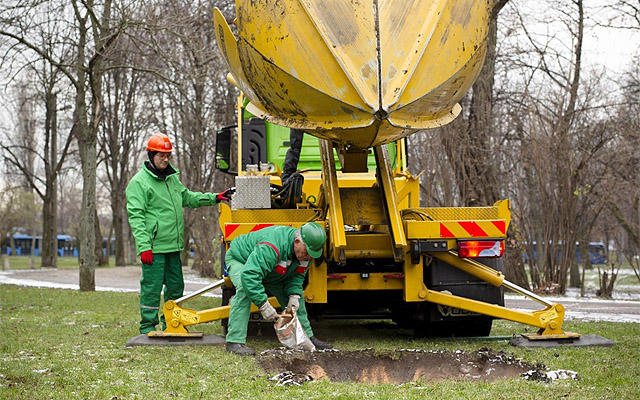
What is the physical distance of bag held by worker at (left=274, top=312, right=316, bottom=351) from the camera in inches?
252

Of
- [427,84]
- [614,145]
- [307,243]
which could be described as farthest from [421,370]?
[614,145]

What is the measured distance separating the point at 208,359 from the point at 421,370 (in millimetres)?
1672

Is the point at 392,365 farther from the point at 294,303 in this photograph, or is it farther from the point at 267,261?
the point at 267,261

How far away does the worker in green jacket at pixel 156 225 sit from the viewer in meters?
7.50

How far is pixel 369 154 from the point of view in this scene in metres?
7.23

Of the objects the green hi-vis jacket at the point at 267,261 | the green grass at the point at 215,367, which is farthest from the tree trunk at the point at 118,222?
the green hi-vis jacket at the point at 267,261

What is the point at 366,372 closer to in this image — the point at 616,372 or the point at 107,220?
the point at 616,372

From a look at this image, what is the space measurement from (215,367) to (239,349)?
707 mm

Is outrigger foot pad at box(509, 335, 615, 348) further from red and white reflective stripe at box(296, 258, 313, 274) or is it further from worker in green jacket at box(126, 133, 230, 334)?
worker in green jacket at box(126, 133, 230, 334)

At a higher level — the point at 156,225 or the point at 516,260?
the point at 156,225

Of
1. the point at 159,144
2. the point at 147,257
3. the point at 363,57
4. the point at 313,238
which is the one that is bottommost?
the point at 147,257

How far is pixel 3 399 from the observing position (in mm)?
4562

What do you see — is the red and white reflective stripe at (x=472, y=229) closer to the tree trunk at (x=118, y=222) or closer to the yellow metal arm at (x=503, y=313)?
the yellow metal arm at (x=503, y=313)

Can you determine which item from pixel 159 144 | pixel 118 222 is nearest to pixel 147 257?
pixel 159 144
